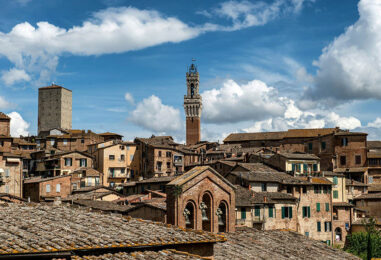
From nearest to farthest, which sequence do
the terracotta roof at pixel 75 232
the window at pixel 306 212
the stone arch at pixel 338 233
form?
the terracotta roof at pixel 75 232
the window at pixel 306 212
the stone arch at pixel 338 233

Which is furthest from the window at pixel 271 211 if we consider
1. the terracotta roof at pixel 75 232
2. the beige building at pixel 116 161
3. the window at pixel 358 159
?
the beige building at pixel 116 161

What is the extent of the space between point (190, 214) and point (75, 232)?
1192 cm

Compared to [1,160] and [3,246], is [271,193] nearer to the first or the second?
[1,160]

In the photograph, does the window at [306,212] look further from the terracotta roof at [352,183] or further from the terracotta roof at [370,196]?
the terracotta roof at [370,196]

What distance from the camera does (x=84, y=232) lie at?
15008mm

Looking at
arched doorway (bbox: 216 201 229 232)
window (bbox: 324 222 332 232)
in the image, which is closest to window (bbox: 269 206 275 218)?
window (bbox: 324 222 332 232)

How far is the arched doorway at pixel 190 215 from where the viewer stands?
83.4 ft

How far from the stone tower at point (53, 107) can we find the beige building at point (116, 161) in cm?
5840

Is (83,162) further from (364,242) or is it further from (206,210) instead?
(206,210)

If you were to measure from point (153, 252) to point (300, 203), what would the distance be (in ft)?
161

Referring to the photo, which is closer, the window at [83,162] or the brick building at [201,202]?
the brick building at [201,202]

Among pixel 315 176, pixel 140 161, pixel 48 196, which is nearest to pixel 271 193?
pixel 315 176

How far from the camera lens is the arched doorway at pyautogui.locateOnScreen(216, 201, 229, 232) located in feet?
91.0

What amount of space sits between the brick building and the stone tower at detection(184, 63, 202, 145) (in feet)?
409
